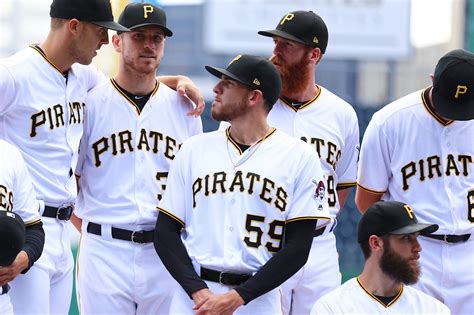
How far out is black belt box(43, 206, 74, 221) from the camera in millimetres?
5289

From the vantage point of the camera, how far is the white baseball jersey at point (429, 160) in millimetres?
5531

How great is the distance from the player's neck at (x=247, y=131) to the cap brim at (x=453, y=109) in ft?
3.01

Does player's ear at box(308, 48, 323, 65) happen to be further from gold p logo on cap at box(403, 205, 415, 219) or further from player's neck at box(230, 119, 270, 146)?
gold p logo on cap at box(403, 205, 415, 219)

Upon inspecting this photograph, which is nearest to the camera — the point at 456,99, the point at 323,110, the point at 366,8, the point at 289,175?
the point at 289,175

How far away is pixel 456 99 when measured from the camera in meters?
5.46

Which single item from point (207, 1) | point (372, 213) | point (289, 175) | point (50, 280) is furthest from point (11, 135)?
point (207, 1)

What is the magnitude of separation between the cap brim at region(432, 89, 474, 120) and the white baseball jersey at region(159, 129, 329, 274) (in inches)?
29.7

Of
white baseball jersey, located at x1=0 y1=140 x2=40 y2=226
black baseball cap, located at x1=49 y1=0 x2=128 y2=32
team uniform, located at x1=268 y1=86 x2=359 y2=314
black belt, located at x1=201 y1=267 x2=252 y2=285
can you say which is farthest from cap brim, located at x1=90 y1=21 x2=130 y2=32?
black belt, located at x1=201 y1=267 x2=252 y2=285

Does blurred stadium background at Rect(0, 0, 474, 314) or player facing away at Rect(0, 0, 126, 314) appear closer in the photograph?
player facing away at Rect(0, 0, 126, 314)

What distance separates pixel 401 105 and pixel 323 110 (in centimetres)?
41

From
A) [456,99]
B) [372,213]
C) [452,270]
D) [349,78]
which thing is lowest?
[349,78]

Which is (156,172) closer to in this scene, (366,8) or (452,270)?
(452,270)

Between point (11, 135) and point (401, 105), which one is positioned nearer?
point (11, 135)

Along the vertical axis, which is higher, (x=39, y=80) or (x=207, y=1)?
(x=39, y=80)
